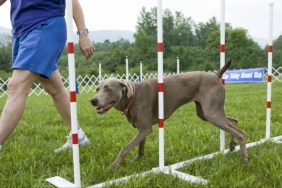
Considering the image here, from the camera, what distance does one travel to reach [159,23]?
2.54m

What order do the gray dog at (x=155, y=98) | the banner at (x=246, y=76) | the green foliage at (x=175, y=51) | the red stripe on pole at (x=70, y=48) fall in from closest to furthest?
the red stripe on pole at (x=70, y=48) < the gray dog at (x=155, y=98) < the banner at (x=246, y=76) < the green foliage at (x=175, y=51)

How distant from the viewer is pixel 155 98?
296 centimetres

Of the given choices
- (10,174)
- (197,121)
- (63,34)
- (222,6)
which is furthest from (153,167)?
(197,121)

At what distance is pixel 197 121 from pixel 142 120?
222cm

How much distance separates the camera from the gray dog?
9.02 ft

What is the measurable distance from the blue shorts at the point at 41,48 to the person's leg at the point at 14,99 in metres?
0.07

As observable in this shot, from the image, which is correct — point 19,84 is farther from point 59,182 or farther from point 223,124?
point 223,124

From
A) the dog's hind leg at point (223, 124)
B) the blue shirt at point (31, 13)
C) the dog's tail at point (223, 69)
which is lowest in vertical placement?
the dog's hind leg at point (223, 124)

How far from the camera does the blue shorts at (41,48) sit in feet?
8.68

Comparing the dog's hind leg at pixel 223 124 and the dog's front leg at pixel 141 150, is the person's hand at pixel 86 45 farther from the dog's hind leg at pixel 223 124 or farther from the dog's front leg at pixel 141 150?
the dog's hind leg at pixel 223 124

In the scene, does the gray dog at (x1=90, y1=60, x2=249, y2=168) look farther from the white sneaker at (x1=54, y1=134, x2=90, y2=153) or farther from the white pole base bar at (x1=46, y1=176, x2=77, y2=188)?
the white sneaker at (x1=54, y1=134, x2=90, y2=153)

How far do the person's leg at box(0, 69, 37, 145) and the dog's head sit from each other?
545 millimetres

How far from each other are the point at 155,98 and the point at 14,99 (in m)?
1.13

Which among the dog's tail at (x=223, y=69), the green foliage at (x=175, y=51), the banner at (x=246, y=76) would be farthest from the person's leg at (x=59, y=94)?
the green foliage at (x=175, y=51)
